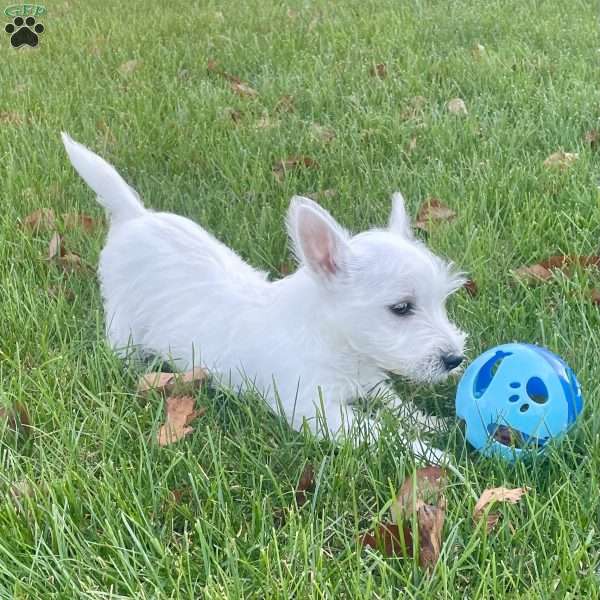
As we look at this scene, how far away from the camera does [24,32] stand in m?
7.30

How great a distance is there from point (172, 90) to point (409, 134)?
6.04 feet

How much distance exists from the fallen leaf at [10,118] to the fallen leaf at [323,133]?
1929 mm

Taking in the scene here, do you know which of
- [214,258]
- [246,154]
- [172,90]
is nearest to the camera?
[214,258]

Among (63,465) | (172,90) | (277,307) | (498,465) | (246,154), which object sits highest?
(172,90)

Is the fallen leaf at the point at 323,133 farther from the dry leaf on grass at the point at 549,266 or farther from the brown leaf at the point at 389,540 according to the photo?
the brown leaf at the point at 389,540

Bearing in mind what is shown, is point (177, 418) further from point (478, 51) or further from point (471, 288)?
point (478, 51)

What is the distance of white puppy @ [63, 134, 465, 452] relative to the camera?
232 cm

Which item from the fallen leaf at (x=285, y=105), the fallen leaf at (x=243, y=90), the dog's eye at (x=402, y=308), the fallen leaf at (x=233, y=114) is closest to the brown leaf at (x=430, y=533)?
the dog's eye at (x=402, y=308)

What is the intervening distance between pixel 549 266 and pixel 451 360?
1.01m

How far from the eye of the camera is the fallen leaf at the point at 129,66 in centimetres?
600

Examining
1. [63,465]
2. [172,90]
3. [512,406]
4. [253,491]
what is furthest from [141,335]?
[172,90]

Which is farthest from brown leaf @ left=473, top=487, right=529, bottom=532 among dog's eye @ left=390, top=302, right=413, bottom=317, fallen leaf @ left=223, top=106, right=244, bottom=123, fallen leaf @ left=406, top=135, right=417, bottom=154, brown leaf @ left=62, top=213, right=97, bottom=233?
fallen leaf @ left=223, top=106, right=244, bottom=123

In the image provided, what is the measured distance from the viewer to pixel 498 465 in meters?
1.98

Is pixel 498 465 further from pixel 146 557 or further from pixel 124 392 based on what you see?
pixel 124 392
